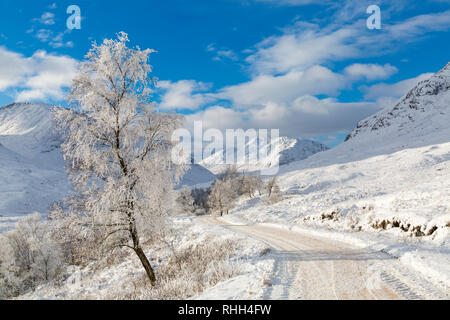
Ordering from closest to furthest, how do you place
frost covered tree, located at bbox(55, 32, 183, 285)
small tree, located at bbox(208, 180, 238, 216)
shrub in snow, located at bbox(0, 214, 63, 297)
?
frost covered tree, located at bbox(55, 32, 183, 285)
shrub in snow, located at bbox(0, 214, 63, 297)
small tree, located at bbox(208, 180, 238, 216)

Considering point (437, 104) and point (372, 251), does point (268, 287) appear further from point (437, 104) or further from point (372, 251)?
point (437, 104)

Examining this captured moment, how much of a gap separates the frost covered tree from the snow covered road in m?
6.65

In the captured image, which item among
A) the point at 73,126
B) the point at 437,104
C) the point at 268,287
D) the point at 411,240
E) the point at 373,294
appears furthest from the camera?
the point at 437,104

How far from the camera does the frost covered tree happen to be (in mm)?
12297

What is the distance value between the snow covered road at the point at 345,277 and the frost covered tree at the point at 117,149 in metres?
6.65

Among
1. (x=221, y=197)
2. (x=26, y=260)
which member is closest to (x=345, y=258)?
(x=26, y=260)

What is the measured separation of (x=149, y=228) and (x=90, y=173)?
3.86 m

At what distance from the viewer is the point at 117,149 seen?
12875mm

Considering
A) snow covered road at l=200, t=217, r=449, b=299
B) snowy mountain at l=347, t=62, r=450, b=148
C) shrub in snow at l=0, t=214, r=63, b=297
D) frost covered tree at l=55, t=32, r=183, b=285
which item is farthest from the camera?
snowy mountain at l=347, t=62, r=450, b=148

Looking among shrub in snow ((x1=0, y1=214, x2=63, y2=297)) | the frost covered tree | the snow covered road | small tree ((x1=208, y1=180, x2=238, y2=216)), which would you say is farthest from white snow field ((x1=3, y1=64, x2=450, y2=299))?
small tree ((x1=208, y1=180, x2=238, y2=216))

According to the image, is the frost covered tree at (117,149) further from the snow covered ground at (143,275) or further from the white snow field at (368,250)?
the white snow field at (368,250)

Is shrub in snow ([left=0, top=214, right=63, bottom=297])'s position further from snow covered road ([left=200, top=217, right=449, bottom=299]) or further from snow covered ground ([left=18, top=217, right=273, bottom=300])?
snow covered road ([left=200, top=217, right=449, bottom=299])
